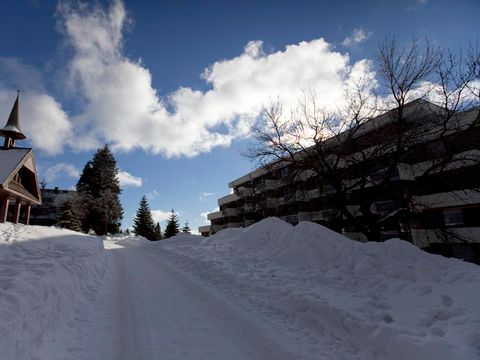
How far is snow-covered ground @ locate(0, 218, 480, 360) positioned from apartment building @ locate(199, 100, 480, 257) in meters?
5.79

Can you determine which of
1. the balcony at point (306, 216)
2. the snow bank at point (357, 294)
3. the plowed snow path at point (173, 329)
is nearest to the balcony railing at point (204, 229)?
the balcony at point (306, 216)

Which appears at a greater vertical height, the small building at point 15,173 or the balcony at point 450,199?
the small building at point 15,173

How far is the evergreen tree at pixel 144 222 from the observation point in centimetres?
6094

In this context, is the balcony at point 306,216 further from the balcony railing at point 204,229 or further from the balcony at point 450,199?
the balcony railing at point 204,229

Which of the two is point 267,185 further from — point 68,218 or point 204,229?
point 68,218

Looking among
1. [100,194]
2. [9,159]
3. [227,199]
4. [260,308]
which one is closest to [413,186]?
[260,308]

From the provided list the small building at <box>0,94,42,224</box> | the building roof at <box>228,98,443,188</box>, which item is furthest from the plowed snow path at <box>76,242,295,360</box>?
the small building at <box>0,94,42,224</box>

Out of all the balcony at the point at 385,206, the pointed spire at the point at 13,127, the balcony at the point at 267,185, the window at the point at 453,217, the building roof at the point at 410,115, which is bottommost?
the window at the point at 453,217

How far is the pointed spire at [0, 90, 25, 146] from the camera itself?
2872cm

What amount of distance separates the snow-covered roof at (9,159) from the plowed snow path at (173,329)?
58.0ft

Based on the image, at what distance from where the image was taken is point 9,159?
23344 millimetres

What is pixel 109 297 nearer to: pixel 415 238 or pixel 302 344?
pixel 302 344

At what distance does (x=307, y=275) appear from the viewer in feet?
31.0

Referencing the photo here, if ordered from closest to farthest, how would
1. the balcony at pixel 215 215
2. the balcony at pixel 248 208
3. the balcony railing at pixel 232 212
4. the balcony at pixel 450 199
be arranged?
the balcony at pixel 450 199
the balcony at pixel 248 208
the balcony railing at pixel 232 212
the balcony at pixel 215 215
